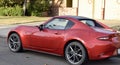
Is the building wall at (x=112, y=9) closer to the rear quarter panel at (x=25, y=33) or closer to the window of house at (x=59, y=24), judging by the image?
the rear quarter panel at (x=25, y=33)

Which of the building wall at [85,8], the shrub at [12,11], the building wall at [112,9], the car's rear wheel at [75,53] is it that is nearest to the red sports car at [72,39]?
the car's rear wheel at [75,53]

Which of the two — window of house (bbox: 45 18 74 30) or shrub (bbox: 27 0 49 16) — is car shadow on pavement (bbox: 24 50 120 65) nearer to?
window of house (bbox: 45 18 74 30)

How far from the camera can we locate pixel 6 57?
10031mm

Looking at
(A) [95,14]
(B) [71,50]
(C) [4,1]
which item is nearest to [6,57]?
(B) [71,50]

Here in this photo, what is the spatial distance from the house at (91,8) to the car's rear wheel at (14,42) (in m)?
18.4

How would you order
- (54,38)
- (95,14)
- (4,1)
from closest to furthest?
(54,38) < (95,14) < (4,1)

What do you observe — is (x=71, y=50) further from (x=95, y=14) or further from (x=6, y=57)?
(x=95, y=14)

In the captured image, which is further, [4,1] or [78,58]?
[4,1]

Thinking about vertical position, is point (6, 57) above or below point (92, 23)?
below

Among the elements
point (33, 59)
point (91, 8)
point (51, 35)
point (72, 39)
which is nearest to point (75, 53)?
point (72, 39)

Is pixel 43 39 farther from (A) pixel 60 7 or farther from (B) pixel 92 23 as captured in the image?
(A) pixel 60 7

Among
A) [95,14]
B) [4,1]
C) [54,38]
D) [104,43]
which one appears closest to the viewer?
[104,43]

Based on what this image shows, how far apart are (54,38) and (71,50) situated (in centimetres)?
71

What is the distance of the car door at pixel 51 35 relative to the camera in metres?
9.46
